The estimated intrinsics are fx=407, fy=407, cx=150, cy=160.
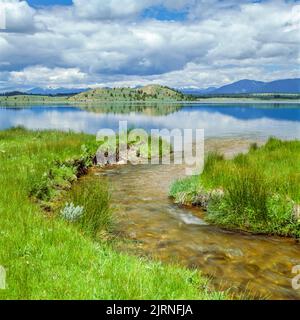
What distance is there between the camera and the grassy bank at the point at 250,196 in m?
12.6

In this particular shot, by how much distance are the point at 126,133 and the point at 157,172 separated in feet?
37.5

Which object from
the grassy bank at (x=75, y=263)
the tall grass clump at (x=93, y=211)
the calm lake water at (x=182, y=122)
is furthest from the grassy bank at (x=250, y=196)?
the calm lake water at (x=182, y=122)

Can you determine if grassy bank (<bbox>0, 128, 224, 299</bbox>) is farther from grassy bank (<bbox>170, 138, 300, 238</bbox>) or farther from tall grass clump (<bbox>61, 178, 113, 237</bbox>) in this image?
grassy bank (<bbox>170, 138, 300, 238</bbox>)

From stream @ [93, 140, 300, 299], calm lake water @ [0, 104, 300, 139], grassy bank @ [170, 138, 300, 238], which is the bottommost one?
stream @ [93, 140, 300, 299]

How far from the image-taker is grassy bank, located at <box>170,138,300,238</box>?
12.6 metres

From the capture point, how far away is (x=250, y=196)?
42.0ft

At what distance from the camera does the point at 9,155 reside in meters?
19.2

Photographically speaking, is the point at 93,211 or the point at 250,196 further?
the point at 250,196

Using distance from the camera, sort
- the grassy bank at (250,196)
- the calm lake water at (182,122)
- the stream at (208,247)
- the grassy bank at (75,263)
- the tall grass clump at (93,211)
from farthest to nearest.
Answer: the calm lake water at (182,122), the grassy bank at (250,196), the tall grass clump at (93,211), the stream at (208,247), the grassy bank at (75,263)

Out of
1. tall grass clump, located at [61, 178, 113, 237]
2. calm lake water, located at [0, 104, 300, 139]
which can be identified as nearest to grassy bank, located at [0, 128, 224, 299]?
tall grass clump, located at [61, 178, 113, 237]

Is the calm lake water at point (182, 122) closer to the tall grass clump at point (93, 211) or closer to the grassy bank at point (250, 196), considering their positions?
the grassy bank at point (250, 196)

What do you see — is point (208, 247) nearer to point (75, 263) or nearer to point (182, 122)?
point (75, 263)

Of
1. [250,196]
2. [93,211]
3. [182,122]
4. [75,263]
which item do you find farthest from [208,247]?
[182,122]
